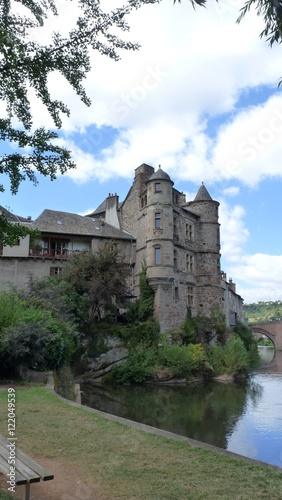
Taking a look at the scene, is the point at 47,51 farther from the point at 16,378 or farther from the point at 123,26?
the point at 16,378

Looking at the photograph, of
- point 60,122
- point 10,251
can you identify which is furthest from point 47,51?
point 10,251

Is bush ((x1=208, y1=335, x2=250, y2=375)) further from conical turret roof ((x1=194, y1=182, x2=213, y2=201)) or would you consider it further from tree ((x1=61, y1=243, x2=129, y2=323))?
conical turret roof ((x1=194, y1=182, x2=213, y2=201))

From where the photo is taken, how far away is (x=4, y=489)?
185 inches

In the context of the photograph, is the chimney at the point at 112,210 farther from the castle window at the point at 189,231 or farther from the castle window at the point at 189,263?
the castle window at the point at 189,263

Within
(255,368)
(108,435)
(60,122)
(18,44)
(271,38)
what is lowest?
(255,368)

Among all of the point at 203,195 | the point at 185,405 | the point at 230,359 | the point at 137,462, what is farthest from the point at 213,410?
the point at 203,195

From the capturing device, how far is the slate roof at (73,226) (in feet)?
117

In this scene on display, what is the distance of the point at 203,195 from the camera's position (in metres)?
42.2

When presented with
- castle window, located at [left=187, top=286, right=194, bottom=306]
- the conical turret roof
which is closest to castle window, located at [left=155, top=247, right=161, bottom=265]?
castle window, located at [left=187, top=286, right=194, bottom=306]

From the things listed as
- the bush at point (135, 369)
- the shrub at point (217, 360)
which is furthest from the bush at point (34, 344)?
the shrub at point (217, 360)

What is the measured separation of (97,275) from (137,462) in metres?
22.9

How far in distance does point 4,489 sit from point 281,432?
13.8 meters

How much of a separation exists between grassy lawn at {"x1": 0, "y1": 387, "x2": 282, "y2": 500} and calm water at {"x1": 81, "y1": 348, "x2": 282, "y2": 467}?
664cm

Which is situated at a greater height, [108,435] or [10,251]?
[10,251]
